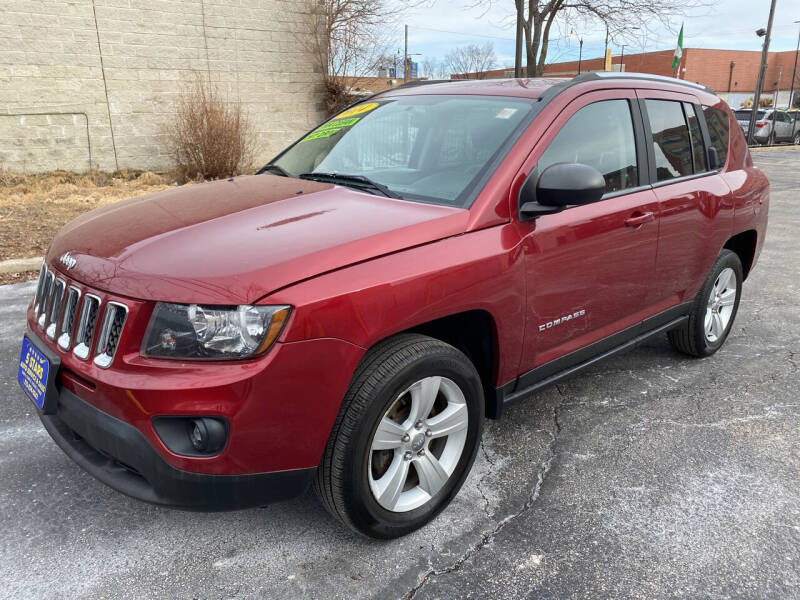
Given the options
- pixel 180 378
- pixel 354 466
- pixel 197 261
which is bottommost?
pixel 354 466

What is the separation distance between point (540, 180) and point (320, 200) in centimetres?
95

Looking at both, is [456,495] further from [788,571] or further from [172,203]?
[172,203]

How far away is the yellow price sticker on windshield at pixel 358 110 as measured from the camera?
12.2ft

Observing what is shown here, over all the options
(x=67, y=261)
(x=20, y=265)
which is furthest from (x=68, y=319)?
(x=20, y=265)

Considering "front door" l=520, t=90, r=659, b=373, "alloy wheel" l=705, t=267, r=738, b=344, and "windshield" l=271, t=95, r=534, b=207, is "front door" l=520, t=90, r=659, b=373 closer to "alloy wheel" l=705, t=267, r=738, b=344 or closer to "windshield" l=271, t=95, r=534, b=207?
"windshield" l=271, t=95, r=534, b=207

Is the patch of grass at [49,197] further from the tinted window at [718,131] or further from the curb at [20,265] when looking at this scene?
the tinted window at [718,131]

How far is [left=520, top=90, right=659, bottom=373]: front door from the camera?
9.25 ft

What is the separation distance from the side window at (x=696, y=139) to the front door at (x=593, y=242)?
68 cm

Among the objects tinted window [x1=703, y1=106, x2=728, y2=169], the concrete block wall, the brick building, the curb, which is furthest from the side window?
the brick building

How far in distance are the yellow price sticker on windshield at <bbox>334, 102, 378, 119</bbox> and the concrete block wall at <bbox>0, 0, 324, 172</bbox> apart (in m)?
9.95

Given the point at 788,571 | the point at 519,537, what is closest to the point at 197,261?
the point at 519,537

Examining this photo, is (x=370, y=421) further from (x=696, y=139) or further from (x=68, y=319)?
(x=696, y=139)

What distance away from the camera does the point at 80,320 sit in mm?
2246

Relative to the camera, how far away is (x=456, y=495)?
2781mm
